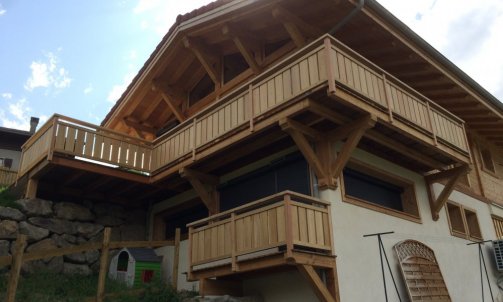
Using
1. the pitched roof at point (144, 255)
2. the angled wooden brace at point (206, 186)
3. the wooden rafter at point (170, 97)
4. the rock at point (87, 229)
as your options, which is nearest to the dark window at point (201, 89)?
the wooden rafter at point (170, 97)

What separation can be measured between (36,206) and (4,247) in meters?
1.28

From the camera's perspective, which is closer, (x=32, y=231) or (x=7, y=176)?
(x=32, y=231)

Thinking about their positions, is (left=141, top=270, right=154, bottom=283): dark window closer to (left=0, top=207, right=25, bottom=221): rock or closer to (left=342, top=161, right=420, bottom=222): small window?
(left=0, top=207, right=25, bottom=221): rock

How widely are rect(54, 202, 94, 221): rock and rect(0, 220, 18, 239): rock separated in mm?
1234

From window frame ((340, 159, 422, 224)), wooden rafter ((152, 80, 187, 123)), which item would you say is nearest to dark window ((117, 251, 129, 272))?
wooden rafter ((152, 80, 187, 123))

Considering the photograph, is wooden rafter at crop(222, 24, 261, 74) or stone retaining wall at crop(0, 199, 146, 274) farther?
wooden rafter at crop(222, 24, 261, 74)

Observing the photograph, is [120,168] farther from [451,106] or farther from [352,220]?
[451,106]

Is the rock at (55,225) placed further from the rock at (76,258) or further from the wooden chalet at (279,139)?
the wooden chalet at (279,139)

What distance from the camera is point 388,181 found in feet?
35.4

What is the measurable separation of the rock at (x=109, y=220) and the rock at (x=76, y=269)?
4.85ft

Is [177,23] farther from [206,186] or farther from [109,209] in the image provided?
[109,209]

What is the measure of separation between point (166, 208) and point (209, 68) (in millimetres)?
4342

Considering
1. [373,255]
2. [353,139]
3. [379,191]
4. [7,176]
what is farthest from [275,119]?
[7,176]

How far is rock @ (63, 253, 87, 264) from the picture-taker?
458 inches
